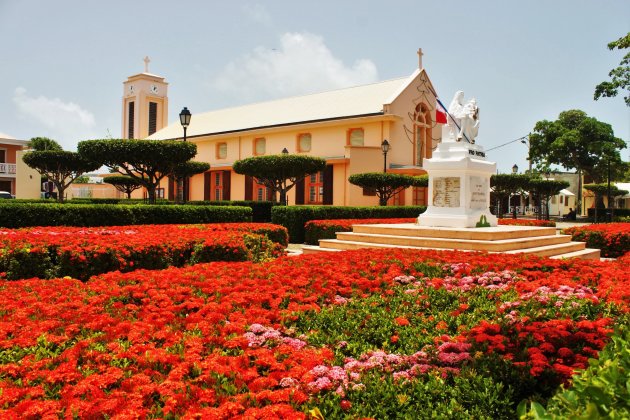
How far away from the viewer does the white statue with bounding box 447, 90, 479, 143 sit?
1511cm

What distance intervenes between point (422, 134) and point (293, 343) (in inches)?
1271

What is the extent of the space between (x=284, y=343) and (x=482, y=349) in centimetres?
143

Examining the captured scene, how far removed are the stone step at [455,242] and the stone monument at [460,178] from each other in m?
1.81

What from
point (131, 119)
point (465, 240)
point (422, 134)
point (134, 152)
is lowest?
point (465, 240)

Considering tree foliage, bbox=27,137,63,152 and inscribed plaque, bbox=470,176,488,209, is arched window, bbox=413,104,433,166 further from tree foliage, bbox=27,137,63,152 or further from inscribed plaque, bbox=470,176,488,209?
tree foliage, bbox=27,137,63,152

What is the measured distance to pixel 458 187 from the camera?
14.3 m

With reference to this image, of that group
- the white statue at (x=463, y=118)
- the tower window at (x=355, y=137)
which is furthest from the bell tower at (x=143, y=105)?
the white statue at (x=463, y=118)

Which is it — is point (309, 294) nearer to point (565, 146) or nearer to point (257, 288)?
point (257, 288)

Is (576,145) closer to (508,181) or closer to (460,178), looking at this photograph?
(508,181)

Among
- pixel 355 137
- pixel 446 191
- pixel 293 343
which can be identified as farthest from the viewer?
pixel 355 137

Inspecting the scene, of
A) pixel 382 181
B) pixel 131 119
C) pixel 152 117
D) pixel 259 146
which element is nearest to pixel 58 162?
pixel 259 146

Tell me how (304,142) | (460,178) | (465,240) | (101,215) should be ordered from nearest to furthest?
1. (465,240)
2. (101,215)
3. (460,178)
4. (304,142)

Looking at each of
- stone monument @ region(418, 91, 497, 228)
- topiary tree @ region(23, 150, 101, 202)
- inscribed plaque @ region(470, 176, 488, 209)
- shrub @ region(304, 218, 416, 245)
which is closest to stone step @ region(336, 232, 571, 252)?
shrub @ region(304, 218, 416, 245)

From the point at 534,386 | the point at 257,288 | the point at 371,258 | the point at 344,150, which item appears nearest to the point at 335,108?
the point at 344,150
